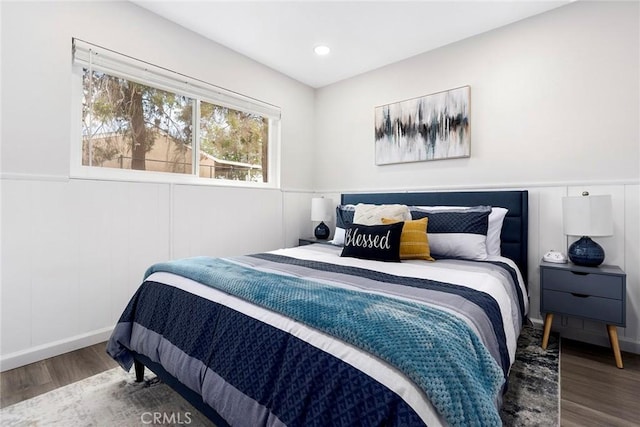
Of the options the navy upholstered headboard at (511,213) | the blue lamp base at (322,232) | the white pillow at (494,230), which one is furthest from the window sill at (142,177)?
the white pillow at (494,230)

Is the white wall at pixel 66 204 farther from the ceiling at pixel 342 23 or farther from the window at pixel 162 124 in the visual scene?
the ceiling at pixel 342 23

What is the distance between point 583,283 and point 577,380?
605 millimetres

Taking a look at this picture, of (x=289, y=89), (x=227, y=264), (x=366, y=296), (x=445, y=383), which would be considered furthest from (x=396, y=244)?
Answer: (x=289, y=89)

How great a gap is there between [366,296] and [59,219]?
2.16m

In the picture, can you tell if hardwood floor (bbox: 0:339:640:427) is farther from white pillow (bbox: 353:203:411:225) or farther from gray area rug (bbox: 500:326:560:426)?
white pillow (bbox: 353:203:411:225)

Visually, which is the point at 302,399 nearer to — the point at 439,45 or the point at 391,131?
the point at 391,131

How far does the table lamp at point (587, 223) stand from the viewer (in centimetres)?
204

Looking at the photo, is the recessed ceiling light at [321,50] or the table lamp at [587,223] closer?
the table lamp at [587,223]

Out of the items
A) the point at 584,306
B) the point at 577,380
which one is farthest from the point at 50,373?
the point at 584,306

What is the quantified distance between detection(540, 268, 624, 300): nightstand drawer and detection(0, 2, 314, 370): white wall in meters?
2.77

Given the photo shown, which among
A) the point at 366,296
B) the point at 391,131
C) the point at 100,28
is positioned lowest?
the point at 366,296

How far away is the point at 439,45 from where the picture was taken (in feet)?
9.82

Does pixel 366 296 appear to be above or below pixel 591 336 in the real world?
above

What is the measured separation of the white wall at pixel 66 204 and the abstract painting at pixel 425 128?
1.83m
